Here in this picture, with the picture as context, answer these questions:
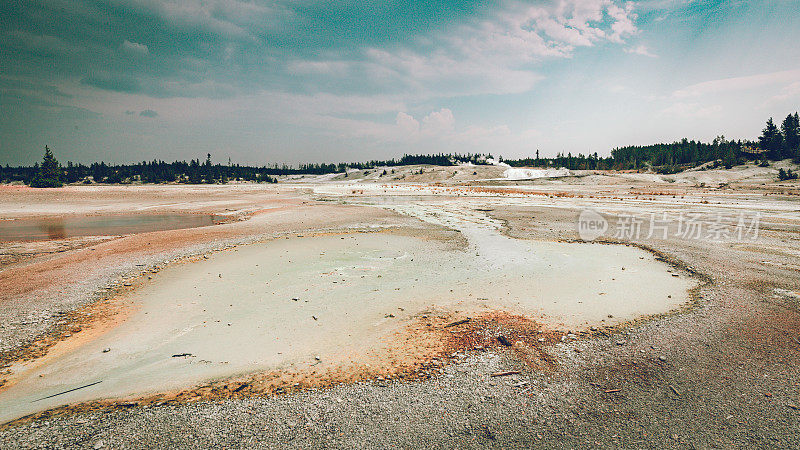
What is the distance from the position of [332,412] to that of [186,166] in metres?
111

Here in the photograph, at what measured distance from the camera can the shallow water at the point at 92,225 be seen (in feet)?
55.8

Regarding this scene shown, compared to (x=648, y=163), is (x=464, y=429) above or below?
below

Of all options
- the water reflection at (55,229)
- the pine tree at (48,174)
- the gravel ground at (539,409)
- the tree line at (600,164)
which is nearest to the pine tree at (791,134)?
the tree line at (600,164)

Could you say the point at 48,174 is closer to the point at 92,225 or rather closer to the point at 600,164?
the point at 92,225

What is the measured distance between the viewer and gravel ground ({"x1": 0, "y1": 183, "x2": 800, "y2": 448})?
3.27 meters

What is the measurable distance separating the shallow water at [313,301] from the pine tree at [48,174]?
60491 millimetres

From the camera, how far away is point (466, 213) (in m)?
23.2

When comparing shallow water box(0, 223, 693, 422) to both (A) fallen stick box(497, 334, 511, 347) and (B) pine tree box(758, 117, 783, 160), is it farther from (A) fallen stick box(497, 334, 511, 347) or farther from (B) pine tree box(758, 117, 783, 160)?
(B) pine tree box(758, 117, 783, 160)

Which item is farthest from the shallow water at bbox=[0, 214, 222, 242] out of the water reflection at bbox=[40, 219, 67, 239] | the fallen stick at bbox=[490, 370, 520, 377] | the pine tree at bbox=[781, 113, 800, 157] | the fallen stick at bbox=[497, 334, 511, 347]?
the pine tree at bbox=[781, 113, 800, 157]

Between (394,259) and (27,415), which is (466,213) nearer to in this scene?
(394,259)

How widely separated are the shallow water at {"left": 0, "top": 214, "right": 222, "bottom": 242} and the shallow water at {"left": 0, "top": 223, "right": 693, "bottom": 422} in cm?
1137

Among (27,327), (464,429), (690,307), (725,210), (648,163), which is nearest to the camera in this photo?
(464,429)

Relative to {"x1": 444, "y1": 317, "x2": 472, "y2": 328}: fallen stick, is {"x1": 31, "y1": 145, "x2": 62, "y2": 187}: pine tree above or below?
above

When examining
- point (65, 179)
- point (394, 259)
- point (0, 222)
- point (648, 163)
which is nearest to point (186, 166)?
point (65, 179)
